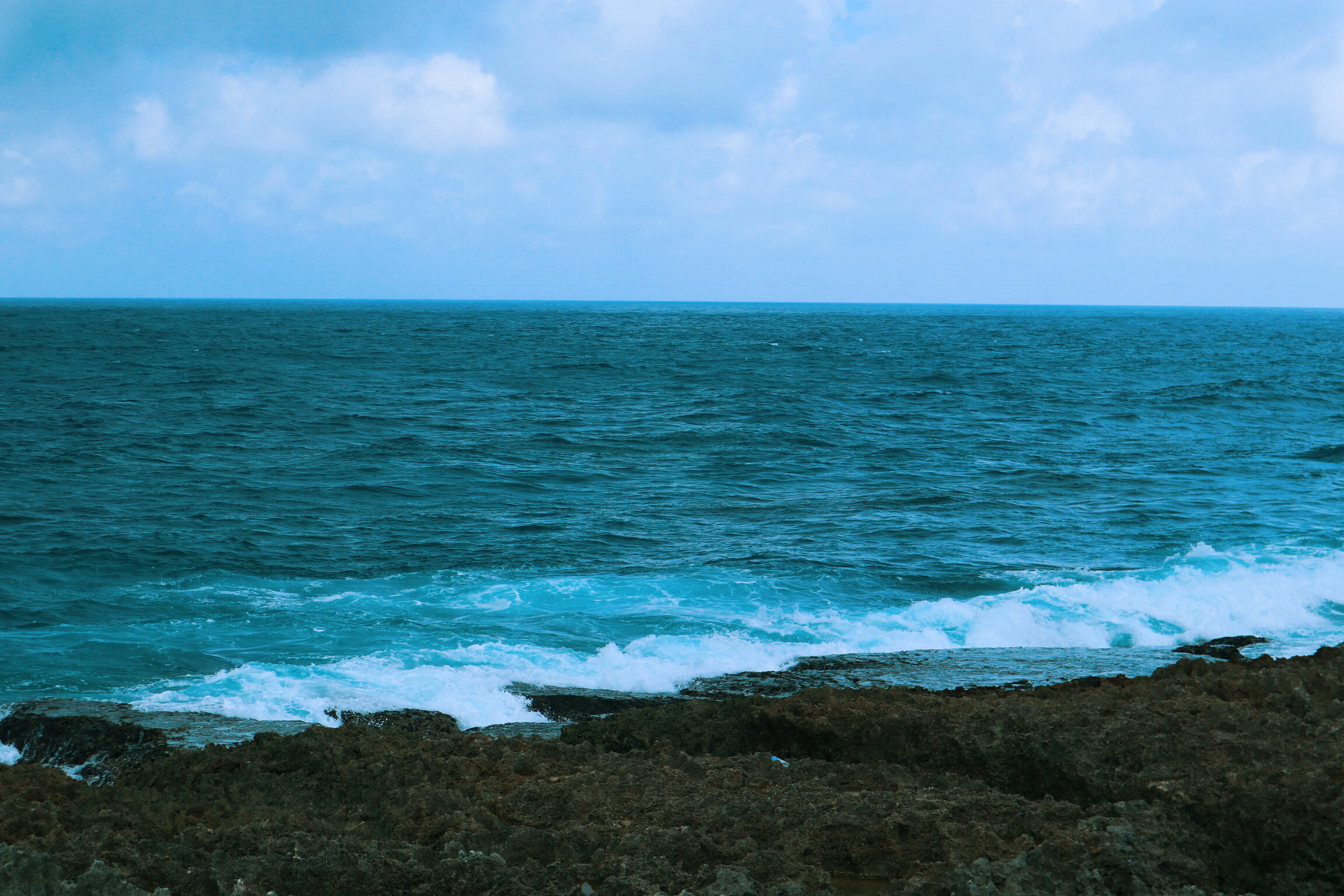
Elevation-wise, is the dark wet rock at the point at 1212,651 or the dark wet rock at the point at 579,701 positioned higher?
the dark wet rock at the point at 1212,651

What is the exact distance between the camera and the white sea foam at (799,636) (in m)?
11.7

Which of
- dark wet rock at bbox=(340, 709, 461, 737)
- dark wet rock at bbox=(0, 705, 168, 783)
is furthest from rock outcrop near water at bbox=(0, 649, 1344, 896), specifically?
dark wet rock at bbox=(340, 709, 461, 737)

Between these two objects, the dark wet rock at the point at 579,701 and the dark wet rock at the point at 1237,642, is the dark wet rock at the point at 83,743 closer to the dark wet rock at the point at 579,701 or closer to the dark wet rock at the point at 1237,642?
the dark wet rock at the point at 579,701

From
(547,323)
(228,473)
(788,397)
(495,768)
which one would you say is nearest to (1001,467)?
(788,397)

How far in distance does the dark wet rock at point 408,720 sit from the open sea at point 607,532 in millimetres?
409

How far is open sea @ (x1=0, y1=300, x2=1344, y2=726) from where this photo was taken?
13.5 m

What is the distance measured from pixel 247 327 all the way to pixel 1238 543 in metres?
104

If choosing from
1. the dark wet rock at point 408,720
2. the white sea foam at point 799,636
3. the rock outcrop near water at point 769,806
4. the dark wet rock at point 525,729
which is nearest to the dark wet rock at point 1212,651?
the white sea foam at point 799,636

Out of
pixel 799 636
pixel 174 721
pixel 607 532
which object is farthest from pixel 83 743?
pixel 607 532

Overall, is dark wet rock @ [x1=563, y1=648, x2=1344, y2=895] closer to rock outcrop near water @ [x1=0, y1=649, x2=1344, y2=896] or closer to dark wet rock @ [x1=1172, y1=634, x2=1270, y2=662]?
rock outcrop near water @ [x1=0, y1=649, x2=1344, y2=896]

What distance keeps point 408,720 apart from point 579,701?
6.30ft

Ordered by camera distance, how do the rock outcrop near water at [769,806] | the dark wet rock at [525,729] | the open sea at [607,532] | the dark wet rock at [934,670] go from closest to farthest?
the rock outcrop near water at [769,806], the dark wet rock at [525,729], the dark wet rock at [934,670], the open sea at [607,532]

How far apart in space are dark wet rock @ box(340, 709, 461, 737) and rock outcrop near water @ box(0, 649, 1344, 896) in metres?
1.30

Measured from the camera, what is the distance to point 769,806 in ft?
21.2
